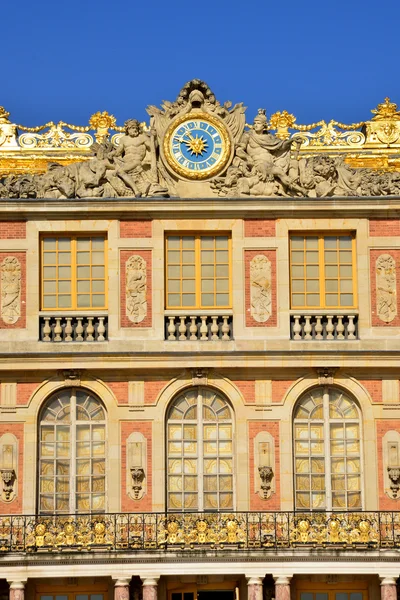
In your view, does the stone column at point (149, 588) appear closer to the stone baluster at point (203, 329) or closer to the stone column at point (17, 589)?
the stone column at point (17, 589)

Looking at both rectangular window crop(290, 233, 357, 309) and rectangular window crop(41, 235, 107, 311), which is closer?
rectangular window crop(41, 235, 107, 311)

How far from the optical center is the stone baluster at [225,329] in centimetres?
4025

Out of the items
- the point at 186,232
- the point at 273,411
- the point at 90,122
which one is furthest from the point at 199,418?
the point at 90,122

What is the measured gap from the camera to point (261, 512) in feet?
127

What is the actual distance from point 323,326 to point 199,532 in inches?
230

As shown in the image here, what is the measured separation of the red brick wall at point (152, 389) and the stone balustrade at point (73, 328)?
1.48 meters

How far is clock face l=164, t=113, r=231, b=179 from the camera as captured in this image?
4097 centimetres

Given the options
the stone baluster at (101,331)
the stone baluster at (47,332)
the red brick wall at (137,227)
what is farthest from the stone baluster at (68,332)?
the red brick wall at (137,227)

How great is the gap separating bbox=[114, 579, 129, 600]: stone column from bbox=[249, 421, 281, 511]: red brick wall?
3.54 meters

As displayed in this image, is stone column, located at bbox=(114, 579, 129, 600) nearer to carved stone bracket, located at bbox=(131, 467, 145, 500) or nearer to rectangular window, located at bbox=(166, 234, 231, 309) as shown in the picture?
carved stone bracket, located at bbox=(131, 467, 145, 500)

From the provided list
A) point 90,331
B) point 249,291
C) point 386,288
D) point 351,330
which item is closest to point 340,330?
point 351,330

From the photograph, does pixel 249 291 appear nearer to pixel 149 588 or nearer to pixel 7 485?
pixel 7 485

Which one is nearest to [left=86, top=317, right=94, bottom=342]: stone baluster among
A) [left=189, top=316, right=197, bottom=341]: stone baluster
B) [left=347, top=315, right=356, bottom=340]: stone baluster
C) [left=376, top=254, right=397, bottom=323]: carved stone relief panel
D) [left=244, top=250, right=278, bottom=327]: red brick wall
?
[left=189, top=316, right=197, bottom=341]: stone baluster

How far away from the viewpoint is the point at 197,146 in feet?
135
